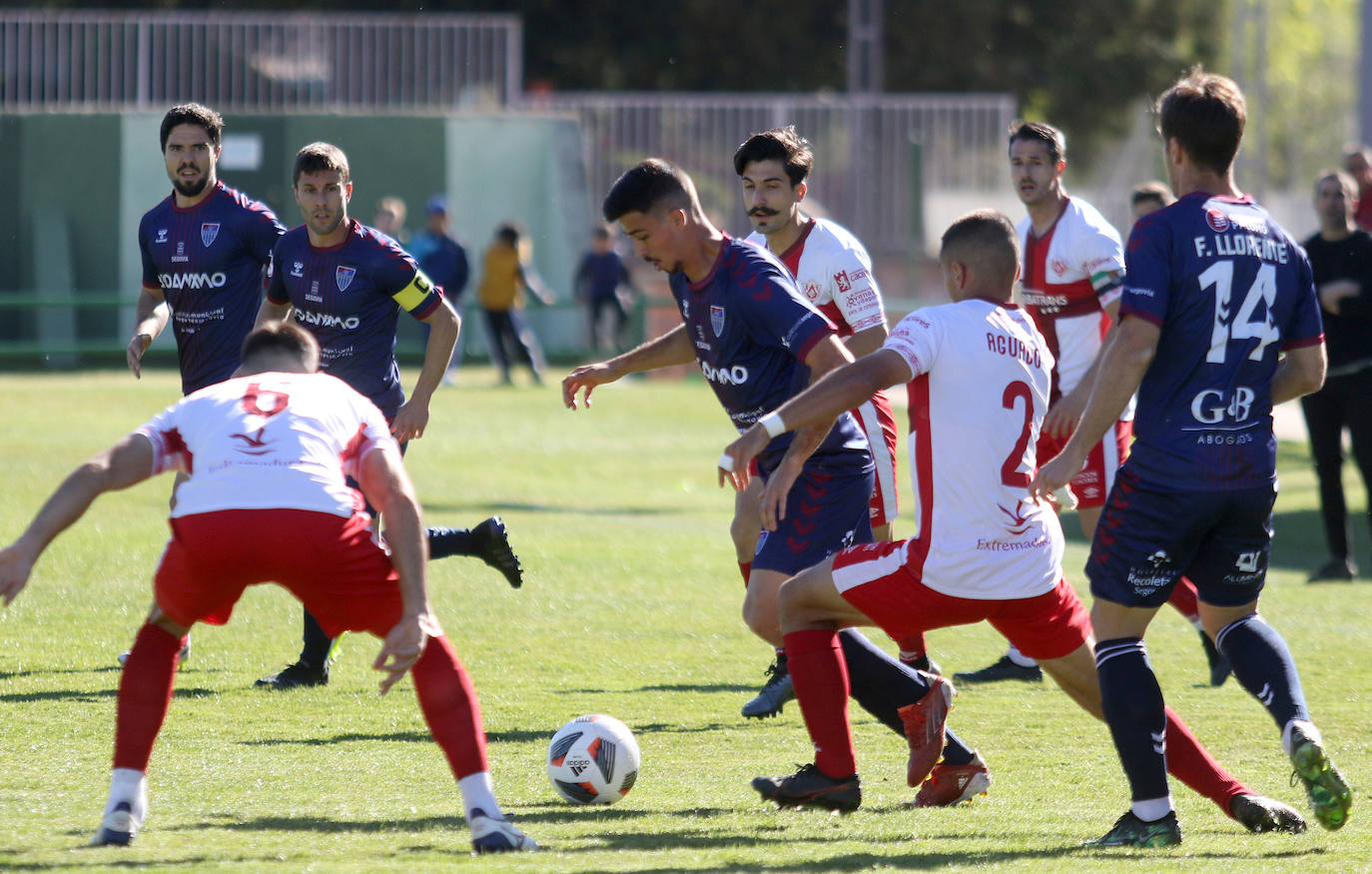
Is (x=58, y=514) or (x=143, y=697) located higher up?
(x=58, y=514)

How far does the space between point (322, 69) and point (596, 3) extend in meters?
9.85

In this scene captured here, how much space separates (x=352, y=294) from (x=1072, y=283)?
327 centimetres

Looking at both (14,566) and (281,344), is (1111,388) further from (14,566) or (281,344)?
(14,566)

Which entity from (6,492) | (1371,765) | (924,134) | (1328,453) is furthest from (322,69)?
(1371,765)

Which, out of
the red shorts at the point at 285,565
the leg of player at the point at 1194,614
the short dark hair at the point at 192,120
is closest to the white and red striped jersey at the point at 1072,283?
the leg of player at the point at 1194,614

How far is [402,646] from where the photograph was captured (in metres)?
4.45

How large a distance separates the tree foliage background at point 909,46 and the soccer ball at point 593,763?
29766mm

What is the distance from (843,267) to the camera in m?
Answer: 6.99

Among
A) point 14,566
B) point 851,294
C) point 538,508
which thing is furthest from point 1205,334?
point 538,508

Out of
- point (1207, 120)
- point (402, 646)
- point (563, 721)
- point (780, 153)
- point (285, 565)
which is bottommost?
point (563, 721)

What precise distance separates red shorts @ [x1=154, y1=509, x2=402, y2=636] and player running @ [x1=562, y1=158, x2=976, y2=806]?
1.16 meters

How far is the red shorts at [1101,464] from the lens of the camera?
7902mm

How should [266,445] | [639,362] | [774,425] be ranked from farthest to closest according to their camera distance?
1. [639,362]
2. [774,425]
3. [266,445]

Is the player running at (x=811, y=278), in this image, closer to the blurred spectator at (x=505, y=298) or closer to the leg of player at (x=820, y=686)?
the leg of player at (x=820, y=686)
